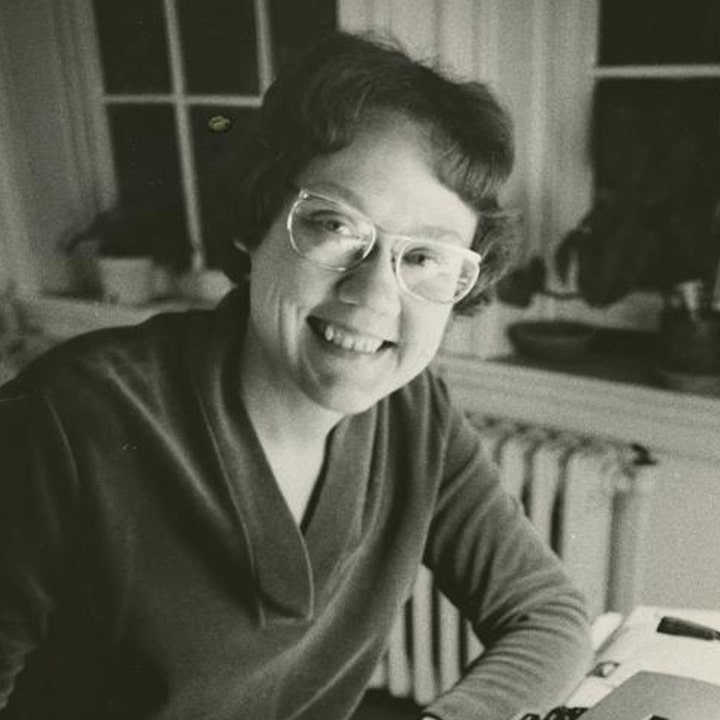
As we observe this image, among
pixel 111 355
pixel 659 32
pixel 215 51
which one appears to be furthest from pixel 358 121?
pixel 215 51

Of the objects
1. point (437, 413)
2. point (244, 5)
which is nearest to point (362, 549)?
point (437, 413)

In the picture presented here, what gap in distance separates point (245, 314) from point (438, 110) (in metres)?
0.30

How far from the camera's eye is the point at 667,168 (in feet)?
4.98

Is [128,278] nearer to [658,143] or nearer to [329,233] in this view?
[658,143]

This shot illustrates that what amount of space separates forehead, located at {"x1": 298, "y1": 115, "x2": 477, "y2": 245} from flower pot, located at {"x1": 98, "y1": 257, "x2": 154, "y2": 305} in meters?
1.31

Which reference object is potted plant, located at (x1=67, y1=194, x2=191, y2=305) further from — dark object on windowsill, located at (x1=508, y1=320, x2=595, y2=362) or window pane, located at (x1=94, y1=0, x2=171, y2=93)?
dark object on windowsill, located at (x1=508, y1=320, x2=595, y2=362)

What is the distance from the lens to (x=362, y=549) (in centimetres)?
104

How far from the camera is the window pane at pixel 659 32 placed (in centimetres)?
155

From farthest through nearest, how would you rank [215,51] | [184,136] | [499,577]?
[184,136], [215,51], [499,577]

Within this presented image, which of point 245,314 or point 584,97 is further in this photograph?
point 584,97

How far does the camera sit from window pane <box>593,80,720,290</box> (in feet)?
5.02

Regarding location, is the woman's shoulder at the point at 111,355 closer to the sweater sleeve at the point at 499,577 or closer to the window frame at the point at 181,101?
the sweater sleeve at the point at 499,577

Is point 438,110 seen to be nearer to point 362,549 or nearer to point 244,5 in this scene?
point 362,549

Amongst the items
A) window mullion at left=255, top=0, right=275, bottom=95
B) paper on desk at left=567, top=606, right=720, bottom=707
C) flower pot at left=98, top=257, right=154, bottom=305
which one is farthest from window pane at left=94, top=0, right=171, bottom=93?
paper on desk at left=567, top=606, right=720, bottom=707
